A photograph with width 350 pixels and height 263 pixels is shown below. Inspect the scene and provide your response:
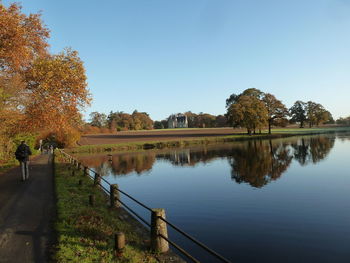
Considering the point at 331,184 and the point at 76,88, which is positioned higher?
the point at 76,88

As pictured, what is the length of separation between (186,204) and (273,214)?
A: 5168 mm

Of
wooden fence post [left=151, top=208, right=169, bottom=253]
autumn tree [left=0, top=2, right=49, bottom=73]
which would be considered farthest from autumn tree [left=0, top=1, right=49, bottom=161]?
wooden fence post [left=151, top=208, right=169, bottom=253]

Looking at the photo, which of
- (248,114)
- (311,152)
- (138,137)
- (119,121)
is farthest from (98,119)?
(311,152)

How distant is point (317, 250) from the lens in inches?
362

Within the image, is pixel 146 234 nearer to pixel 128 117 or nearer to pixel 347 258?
pixel 347 258

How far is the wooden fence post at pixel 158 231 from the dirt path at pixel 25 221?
114 inches

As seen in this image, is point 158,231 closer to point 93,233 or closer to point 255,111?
point 93,233

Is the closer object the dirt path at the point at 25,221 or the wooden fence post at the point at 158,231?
the dirt path at the point at 25,221

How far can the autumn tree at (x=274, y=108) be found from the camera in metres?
83.4

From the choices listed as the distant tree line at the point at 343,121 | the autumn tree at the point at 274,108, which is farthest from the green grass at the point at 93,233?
the distant tree line at the point at 343,121

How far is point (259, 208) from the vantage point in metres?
14.2

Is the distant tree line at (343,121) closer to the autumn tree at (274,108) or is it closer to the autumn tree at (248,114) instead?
the autumn tree at (274,108)

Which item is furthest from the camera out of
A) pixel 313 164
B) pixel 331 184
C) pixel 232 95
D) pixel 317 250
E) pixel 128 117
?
pixel 128 117

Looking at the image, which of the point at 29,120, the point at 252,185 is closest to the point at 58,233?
the point at 29,120
